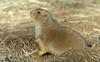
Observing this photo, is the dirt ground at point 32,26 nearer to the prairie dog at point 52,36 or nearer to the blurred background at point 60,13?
the blurred background at point 60,13

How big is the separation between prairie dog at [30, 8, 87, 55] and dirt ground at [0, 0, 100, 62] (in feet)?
0.54

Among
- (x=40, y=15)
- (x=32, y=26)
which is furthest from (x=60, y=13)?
(x=40, y=15)

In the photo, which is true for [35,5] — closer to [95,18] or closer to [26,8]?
[26,8]

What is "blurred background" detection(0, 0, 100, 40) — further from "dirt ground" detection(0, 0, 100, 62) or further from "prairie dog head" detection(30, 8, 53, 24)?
"prairie dog head" detection(30, 8, 53, 24)

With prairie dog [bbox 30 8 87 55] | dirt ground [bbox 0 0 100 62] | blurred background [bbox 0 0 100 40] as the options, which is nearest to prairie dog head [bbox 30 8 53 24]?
prairie dog [bbox 30 8 87 55]

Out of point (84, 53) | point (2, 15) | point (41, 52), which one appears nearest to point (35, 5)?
point (2, 15)

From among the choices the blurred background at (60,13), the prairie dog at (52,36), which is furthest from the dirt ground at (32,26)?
the prairie dog at (52,36)

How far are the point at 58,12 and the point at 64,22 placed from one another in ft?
2.48

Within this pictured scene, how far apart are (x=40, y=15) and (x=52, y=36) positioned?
442mm

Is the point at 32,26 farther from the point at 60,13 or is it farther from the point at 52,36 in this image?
the point at 52,36

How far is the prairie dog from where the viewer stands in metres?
8.07

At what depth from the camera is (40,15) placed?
8.27m

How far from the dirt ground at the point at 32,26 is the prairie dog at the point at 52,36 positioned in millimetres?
163

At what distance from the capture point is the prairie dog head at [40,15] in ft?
27.1
